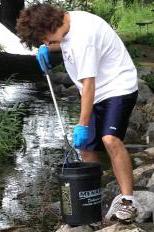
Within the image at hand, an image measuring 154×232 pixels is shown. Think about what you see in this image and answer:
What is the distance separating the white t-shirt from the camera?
425cm

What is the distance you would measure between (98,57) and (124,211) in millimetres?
1009

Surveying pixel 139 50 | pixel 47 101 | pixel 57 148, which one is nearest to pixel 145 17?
pixel 139 50

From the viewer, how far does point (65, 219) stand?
14.7 feet

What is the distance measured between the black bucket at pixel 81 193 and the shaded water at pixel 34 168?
116 cm

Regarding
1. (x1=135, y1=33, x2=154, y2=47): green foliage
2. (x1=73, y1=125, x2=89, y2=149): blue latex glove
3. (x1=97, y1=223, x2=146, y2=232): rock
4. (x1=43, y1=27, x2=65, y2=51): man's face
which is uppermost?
(x1=43, y1=27, x2=65, y2=51): man's face

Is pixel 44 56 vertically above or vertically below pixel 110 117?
above

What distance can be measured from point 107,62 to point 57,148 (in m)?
4.39

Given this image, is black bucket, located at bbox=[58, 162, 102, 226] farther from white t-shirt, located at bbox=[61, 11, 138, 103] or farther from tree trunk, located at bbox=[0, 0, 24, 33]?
tree trunk, located at bbox=[0, 0, 24, 33]

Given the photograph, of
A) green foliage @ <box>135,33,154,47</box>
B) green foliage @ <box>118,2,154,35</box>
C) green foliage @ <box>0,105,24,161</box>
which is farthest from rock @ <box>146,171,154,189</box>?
green foliage @ <box>118,2,154,35</box>

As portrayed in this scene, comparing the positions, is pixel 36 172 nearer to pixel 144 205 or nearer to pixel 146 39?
pixel 144 205

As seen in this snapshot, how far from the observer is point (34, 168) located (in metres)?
7.61

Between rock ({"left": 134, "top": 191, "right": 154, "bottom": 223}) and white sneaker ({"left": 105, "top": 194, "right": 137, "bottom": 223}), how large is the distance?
0.22m

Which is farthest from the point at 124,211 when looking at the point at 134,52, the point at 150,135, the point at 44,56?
the point at 134,52

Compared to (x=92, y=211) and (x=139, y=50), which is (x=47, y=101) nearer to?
(x=139, y=50)
